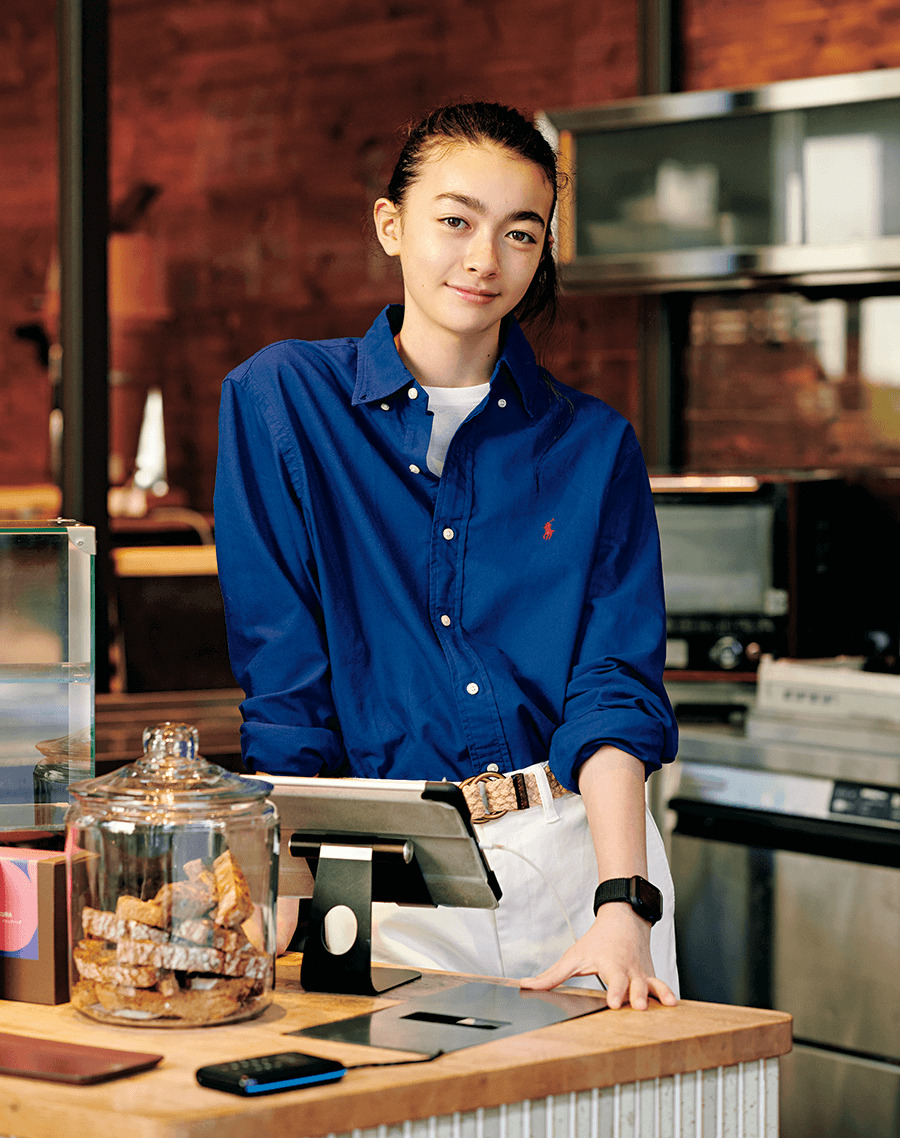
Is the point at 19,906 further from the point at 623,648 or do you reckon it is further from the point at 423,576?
the point at 623,648

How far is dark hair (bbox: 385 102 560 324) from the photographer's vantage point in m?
1.53

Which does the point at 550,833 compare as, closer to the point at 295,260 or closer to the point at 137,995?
the point at 137,995

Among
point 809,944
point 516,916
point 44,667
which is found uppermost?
point 44,667

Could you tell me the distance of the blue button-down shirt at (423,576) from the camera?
4.96 ft

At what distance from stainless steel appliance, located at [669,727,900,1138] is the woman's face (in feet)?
4.82

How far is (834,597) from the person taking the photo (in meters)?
3.19

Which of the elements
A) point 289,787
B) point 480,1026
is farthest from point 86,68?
point 480,1026

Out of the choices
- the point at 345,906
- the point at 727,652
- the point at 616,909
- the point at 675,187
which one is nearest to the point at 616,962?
the point at 616,909

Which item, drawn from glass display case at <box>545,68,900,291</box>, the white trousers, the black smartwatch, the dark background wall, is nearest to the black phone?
the black smartwatch

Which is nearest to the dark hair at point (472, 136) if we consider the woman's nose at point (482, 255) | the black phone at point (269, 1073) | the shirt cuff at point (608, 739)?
the woman's nose at point (482, 255)

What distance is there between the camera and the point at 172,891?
3.80ft

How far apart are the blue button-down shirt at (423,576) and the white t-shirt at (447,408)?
23 millimetres

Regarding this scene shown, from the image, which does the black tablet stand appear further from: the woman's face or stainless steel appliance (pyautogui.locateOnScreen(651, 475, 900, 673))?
stainless steel appliance (pyautogui.locateOnScreen(651, 475, 900, 673))

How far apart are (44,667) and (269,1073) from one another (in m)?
0.57
